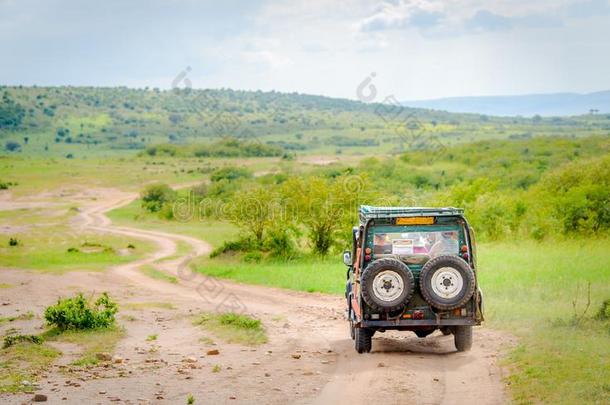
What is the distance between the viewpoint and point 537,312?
17094mm

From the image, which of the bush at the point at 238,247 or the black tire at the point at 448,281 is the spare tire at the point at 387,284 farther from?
the bush at the point at 238,247

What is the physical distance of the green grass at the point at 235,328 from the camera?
1623 cm

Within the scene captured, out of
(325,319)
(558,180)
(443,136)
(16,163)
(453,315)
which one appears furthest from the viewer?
(443,136)

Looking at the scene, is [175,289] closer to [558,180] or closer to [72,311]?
[72,311]

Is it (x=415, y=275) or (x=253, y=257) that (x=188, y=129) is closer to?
(x=253, y=257)

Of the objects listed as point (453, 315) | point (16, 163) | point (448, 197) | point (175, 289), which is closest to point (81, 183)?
point (16, 163)

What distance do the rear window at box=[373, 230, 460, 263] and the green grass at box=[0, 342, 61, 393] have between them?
244 inches

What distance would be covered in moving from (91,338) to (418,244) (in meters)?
7.61

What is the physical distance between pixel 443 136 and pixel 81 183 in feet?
252

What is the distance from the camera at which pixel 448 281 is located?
12844 mm

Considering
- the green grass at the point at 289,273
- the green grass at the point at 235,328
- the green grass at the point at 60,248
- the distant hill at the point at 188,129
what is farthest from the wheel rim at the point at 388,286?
the distant hill at the point at 188,129

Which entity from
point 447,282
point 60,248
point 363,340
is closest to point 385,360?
point 363,340

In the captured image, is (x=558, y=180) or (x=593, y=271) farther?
(x=558, y=180)

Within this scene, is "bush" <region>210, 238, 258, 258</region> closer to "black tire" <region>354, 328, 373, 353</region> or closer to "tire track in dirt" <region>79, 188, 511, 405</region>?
"tire track in dirt" <region>79, 188, 511, 405</region>
